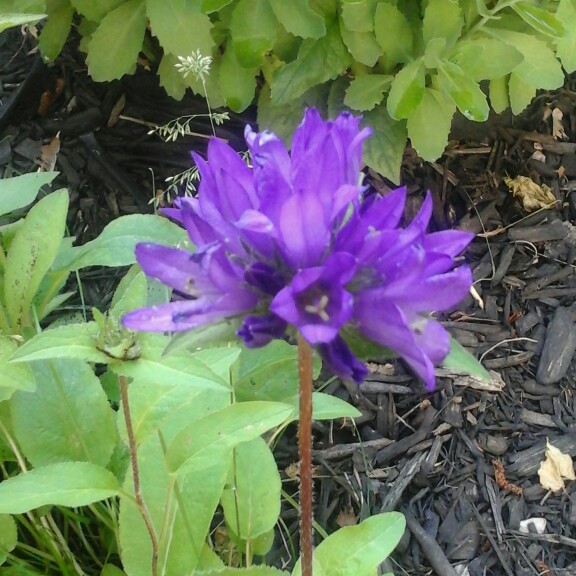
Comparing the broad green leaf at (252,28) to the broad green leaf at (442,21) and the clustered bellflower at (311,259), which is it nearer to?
the broad green leaf at (442,21)

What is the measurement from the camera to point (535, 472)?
1579 millimetres

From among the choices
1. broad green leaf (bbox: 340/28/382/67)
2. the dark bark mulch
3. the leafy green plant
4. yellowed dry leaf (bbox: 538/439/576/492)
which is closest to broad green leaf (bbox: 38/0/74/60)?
the leafy green plant

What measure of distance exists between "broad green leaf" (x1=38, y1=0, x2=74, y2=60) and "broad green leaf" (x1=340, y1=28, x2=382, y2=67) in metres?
0.62

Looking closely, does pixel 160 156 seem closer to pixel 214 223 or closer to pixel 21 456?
pixel 21 456

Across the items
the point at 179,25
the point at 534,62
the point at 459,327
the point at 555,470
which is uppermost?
the point at 179,25

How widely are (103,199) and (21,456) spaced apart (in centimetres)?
80

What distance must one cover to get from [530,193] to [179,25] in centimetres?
95

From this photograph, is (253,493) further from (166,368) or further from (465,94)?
(465,94)

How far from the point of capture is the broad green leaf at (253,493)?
3.98 ft

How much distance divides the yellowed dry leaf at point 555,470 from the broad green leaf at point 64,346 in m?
1.03

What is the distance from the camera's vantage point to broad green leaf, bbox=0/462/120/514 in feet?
3.05

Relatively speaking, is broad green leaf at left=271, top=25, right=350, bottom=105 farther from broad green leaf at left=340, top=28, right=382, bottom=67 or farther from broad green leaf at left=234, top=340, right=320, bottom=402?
broad green leaf at left=234, top=340, right=320, bottom=402

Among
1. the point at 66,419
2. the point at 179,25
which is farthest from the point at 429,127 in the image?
the point at 66,419

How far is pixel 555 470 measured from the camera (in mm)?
1580
